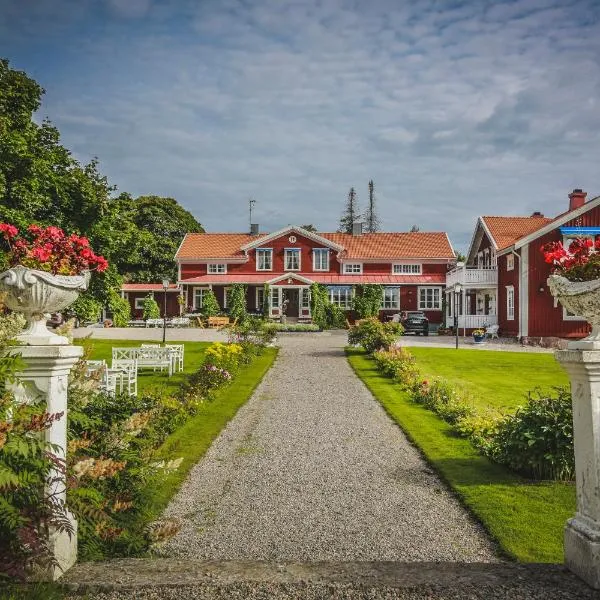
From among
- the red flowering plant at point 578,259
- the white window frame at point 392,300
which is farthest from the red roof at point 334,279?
the red flowering plant at point 578,259

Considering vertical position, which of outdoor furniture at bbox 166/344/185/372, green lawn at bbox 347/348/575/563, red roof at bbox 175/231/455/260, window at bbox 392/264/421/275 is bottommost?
green lawn at bbox 347/348/575/563

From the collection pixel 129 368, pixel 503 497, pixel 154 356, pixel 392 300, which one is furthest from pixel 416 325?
pixel 503 497

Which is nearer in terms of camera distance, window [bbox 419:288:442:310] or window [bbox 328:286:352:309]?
window [bbox 419:288:442:310]

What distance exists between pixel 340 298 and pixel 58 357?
39996 mm

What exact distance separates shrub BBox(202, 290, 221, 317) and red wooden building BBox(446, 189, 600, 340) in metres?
15.6

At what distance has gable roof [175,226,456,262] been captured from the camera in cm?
4512

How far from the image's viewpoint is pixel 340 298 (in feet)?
143

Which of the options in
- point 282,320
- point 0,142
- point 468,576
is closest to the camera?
point 468,576

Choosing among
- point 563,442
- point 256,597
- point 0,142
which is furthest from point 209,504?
point 0,142

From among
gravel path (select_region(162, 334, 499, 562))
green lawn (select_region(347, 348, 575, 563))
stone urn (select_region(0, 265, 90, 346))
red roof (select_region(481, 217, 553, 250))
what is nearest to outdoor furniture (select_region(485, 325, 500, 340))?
red roof (select_region(481, 217, 553, 250))

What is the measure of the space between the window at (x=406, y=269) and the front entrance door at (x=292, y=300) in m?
7.51

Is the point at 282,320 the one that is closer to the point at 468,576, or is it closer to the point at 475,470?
the point at 475,470

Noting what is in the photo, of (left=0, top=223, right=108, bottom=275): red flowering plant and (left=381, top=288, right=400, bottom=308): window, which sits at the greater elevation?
(left=381, top=288, right=400, bottom=308): window

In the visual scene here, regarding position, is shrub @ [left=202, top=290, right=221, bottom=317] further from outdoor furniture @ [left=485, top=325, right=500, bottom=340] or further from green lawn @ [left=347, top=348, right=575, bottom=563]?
green lawn @ [left=347, top=348, right=575, bottom=563]
